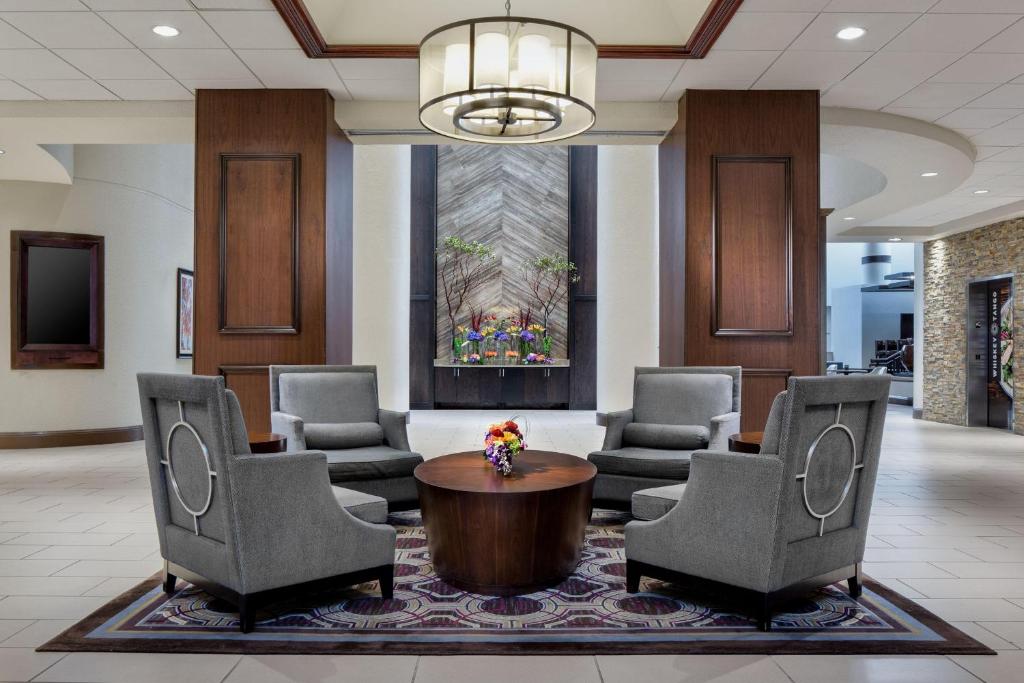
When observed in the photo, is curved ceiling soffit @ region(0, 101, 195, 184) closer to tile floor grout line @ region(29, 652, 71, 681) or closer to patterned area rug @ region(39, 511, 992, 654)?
patterned area rug @ region(39, 511, 992, 654)

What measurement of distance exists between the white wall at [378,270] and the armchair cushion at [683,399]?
5162 mm

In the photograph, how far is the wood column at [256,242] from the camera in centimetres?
561

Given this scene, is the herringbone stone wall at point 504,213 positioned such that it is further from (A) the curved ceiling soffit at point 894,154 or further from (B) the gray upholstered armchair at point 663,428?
(B) the gray upholstered armchair at point 663,428

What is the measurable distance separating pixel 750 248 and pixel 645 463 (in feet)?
7.52

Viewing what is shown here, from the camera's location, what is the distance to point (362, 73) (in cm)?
536

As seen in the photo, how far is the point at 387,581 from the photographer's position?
123 inches

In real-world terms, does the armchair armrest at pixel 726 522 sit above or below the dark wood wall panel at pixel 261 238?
below

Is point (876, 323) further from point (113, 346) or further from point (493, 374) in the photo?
point (113, 346)

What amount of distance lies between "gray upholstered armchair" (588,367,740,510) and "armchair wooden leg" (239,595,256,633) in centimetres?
231

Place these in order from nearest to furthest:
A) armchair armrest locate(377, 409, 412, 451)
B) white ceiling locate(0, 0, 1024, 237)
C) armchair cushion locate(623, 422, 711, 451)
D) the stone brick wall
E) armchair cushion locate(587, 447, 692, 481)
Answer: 1. armchair cushion locate(587, 447, 692, 481)
2. white ceiling locate(0, 0, 1024, 237)
3. armchair cushion locate(623, 422, 711, 451)
4. armchair armrest locate(377, 409, 412, 451)
5. the stone brick wall

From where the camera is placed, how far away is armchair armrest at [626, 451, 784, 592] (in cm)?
270

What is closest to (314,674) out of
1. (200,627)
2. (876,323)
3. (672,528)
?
(200,627)

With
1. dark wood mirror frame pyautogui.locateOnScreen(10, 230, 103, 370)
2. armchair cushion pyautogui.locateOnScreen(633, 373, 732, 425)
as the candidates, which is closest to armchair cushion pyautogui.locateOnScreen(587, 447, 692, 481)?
armchair cushion pyautogui.locateOnScreen(633, 373, 732, 425)

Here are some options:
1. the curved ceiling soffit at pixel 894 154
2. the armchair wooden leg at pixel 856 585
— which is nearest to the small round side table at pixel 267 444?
the armchair wooden leg at pixel 856 585
